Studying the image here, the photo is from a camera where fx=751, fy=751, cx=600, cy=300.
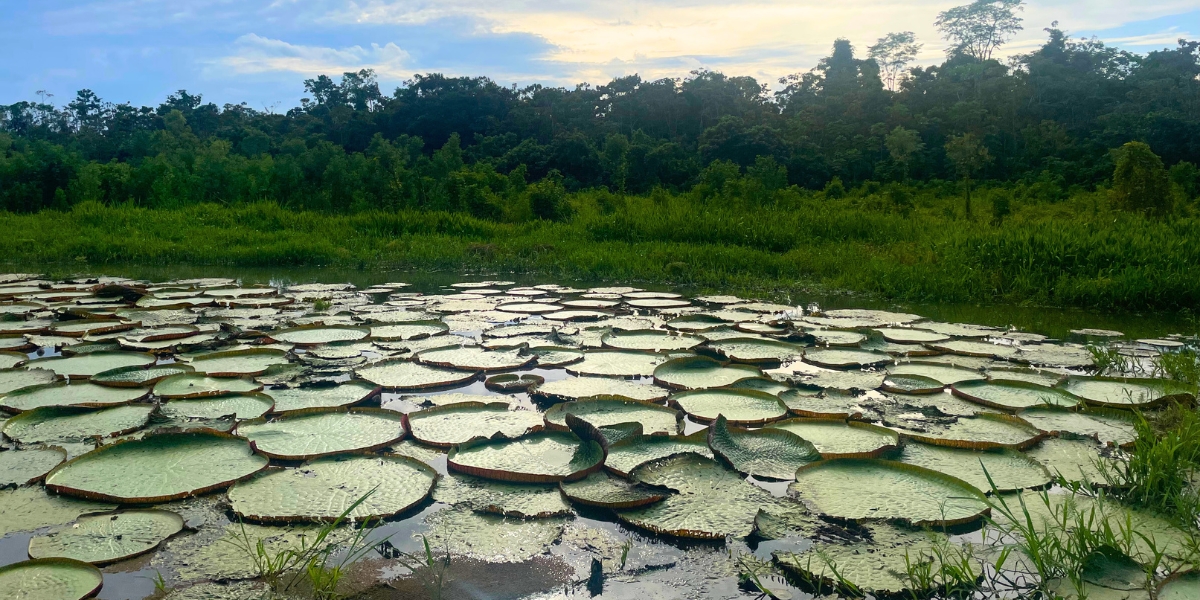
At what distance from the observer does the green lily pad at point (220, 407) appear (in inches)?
130

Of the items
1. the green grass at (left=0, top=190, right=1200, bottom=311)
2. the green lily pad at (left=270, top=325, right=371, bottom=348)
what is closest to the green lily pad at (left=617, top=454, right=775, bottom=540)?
the green lily pad at (left=270, top=325, right=371, bottom=348)

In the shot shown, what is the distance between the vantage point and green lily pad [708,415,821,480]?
8.95ft

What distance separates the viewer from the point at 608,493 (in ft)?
8.09

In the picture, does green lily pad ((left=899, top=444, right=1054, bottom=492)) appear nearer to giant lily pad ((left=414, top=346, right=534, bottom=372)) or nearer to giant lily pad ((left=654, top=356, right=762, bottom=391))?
giant lily pad ((left=654, top=356, right=762, bottom=391))

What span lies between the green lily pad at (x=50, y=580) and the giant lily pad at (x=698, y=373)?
2.54 metres

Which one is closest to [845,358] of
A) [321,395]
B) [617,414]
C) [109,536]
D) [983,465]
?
[617,414]

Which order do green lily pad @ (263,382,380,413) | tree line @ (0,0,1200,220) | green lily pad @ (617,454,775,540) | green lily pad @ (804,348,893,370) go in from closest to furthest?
1. green lily pad @ (617,454,775,540)
2. green lily pad @ (263,382,380,413)
3. green lily pad @ (804,348,893,370)
4. tree line @ (0,0,1200,220)

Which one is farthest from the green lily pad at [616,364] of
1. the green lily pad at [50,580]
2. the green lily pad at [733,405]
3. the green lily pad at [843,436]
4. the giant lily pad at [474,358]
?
the green lily pad at [50,580]

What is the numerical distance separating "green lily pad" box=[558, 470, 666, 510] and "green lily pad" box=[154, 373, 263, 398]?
75.0 inches

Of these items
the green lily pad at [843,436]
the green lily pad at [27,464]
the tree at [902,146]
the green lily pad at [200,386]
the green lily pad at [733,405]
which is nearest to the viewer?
the green lily pad at [27,464]

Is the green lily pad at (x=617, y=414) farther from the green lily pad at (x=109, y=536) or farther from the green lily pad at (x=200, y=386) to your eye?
the green lily pad at (x=200, y=386)

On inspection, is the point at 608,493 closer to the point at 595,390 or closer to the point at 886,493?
the point at 886,493

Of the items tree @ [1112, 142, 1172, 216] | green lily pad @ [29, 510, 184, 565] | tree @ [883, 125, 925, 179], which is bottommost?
green lily pad @ [29, 510, 184, 565]

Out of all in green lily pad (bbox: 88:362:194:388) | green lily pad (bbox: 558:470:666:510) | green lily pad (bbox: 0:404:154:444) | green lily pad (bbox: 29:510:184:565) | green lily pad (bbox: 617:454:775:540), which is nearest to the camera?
green lily pad (bbox: 29:510:184:565)
